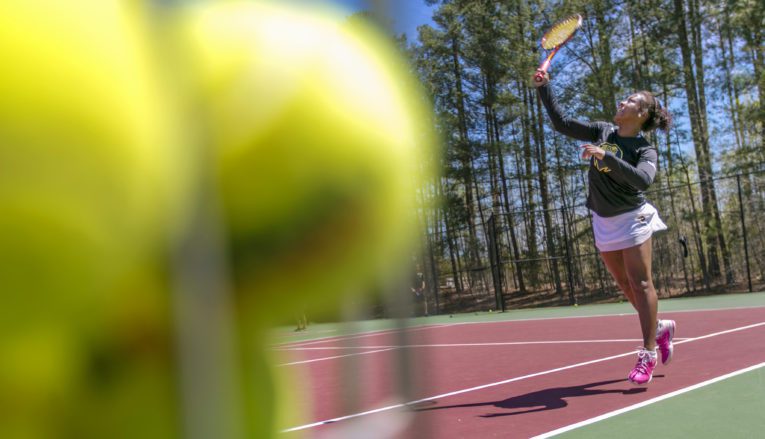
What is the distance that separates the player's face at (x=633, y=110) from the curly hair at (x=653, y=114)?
3 centimetres

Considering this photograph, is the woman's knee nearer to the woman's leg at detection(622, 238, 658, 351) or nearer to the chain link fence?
the woman's leg at detection(622, 238, 658, 351)

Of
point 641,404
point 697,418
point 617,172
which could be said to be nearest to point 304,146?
point 697,418

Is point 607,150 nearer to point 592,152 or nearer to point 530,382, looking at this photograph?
point 592,152

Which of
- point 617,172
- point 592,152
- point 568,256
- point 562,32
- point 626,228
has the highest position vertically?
point 562,32

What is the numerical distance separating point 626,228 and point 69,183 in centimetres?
401

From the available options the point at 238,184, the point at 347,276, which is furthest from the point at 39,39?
the point at 347,276

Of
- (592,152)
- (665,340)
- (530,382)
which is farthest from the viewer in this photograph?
(530,382)

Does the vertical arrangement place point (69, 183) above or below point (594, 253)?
below

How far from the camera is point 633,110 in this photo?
4.25 meters

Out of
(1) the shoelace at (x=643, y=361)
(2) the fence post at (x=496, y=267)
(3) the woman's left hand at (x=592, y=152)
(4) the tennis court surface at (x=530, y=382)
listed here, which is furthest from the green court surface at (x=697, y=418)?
(2) the fence post at (x=496, y=267)

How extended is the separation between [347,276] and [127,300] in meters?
0.17

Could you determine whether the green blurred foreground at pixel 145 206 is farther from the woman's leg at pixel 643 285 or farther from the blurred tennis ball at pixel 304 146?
the woman's leg at pixel 643 285

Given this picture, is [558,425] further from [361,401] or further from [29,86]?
[29,86]

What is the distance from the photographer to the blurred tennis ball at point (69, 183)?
14.5 inches
